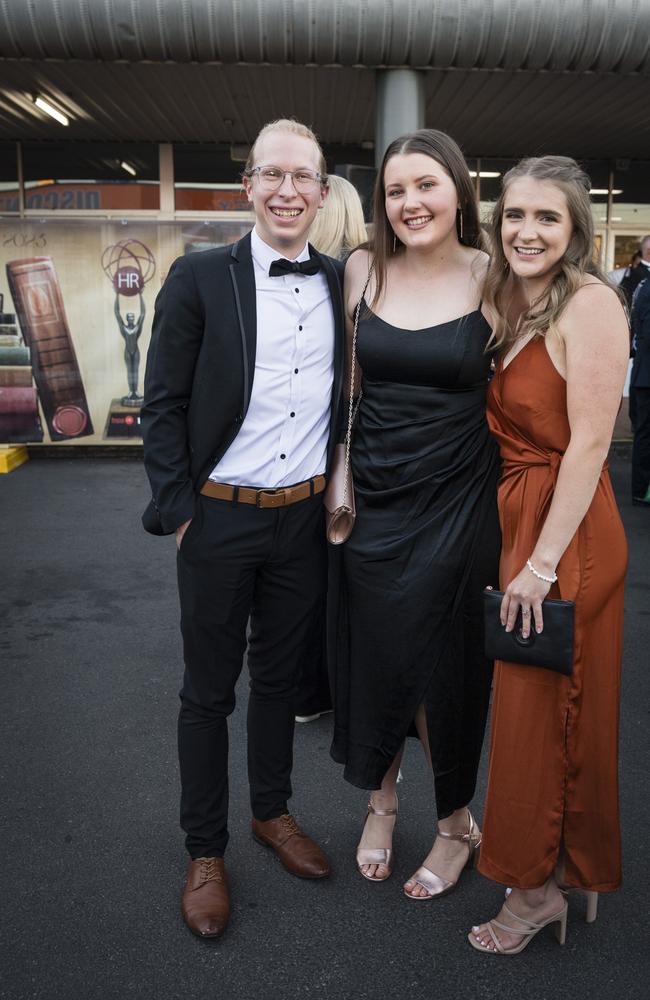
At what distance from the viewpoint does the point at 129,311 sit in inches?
374

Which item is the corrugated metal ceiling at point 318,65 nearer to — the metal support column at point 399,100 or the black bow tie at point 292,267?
the metal support column at point 399,100

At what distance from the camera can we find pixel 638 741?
3438mm

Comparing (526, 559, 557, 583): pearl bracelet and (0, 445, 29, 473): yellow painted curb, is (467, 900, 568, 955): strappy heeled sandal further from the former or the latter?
(0, 445, 29, 473): yellow painted curb

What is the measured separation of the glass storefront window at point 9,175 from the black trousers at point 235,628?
9.70m

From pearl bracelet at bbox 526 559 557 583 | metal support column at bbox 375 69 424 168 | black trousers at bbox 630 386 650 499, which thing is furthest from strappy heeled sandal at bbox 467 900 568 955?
metal support column at bbox 375 69 424 168

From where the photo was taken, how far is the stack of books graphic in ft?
30.4

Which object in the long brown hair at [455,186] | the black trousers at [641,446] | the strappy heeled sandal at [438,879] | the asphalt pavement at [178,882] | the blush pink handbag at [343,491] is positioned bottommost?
the asphalt pavement at [178,882]

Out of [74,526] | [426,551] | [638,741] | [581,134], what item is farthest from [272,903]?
[581,134]

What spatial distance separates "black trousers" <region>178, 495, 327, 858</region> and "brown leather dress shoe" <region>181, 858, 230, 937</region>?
42 mm

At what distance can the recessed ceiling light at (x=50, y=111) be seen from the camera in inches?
346

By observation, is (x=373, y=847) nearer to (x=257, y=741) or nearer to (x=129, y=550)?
(x=257, y=741)

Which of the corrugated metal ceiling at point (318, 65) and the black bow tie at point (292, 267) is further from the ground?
the corrugated metal ceiling at point (318, 65)

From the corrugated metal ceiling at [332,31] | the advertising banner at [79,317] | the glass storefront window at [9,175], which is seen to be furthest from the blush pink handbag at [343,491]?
the glass storefront window at [9,175]

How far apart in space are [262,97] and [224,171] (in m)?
2.36
